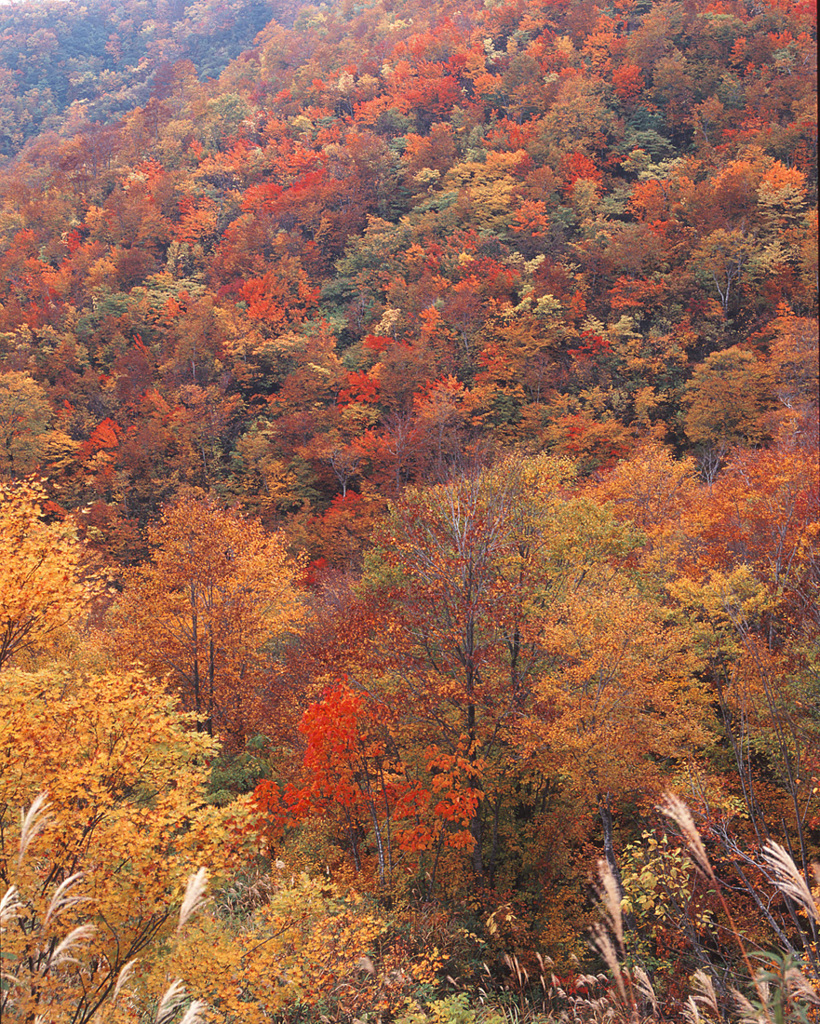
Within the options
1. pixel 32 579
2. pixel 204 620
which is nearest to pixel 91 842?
pixel 32 579

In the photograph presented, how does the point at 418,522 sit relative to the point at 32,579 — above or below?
below

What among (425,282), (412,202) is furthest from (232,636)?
(412,202)

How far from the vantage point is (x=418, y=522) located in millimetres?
17750

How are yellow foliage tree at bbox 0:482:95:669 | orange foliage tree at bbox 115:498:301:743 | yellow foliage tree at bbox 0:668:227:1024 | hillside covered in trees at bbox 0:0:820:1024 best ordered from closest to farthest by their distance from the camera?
yellow foliage tree at bbox 0:668:227:1024, hillside covered in trees at bbox 0:0:820:1024, yellow foliage tree at bbox 0:482:95:669, orange foliage tree at bbox 115:498:301:743

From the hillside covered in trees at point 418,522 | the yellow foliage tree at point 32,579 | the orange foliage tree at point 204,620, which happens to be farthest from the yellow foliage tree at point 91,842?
the orange foliage tree at point 204,620

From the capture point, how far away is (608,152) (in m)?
60.2

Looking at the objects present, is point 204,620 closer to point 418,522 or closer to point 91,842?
point 418,522

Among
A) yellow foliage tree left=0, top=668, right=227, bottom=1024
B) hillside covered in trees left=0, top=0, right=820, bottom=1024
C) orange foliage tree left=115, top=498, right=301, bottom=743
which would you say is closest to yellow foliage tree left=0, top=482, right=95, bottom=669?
hillside covered in trees left=0, top=0, right=820, bottom=1024

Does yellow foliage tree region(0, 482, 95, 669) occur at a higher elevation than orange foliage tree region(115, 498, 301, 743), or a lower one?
higher

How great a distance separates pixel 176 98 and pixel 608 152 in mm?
72838

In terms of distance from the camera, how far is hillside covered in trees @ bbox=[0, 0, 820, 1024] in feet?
22.3

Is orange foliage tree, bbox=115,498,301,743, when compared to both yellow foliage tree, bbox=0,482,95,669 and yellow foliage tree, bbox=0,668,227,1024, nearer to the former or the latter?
yellow foliage tree, bbox=0,482,95,669

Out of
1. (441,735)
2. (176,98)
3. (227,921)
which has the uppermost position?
(176,98)

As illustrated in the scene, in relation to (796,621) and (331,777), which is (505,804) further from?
(796,621)
